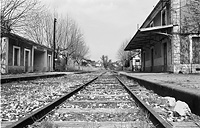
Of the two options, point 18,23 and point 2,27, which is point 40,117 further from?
point 18,23

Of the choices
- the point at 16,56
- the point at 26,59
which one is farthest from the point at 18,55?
the point at 26,59

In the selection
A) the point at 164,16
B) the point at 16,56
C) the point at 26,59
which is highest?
the point at 164,16

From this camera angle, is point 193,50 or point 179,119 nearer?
point 179,119

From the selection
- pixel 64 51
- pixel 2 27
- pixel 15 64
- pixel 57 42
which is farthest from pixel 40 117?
pixel 64 51

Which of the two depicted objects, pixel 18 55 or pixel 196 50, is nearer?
pixel 196 50

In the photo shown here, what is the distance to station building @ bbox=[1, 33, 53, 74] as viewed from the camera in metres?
21.0

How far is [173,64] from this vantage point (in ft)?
58.4

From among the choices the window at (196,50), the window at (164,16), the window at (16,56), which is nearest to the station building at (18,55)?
the window at (16,56)

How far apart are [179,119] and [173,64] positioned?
50.1ft

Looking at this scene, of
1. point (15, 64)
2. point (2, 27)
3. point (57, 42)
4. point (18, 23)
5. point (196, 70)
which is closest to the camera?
point (2, 27)

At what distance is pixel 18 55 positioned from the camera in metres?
24.7

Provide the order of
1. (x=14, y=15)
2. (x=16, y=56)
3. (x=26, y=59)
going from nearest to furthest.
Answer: (x=14, y=15), (x=16, y=56), (x=26, y=59)

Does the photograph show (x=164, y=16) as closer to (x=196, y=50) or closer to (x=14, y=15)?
(x=196, y=50)

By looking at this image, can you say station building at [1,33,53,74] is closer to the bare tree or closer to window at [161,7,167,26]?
the bare tree
